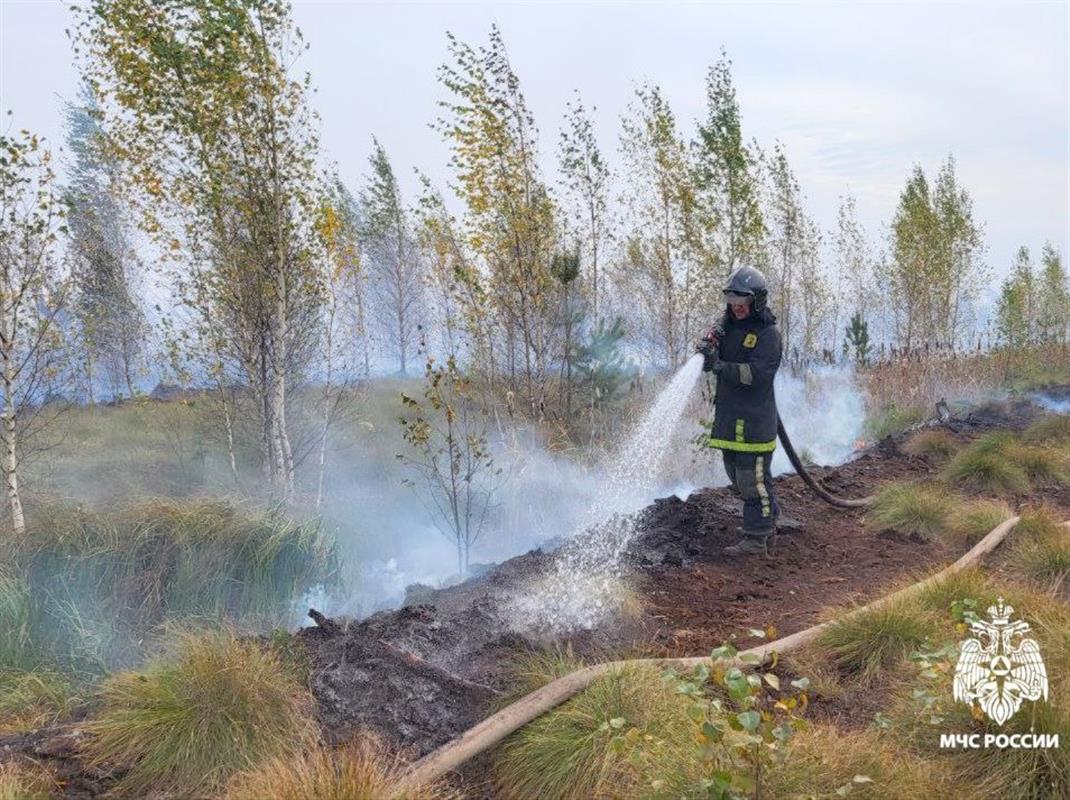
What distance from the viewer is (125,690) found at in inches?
124

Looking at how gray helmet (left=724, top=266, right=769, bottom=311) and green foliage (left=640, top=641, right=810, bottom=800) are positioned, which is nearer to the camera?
green foliage (left=640, top=641, right=810, bottom=800)

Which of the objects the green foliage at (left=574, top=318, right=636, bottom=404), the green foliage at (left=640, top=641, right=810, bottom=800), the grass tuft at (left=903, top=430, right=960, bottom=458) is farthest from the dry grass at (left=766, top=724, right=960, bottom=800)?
the green foliage at (left=574, top=318, right=636, bottom=404)

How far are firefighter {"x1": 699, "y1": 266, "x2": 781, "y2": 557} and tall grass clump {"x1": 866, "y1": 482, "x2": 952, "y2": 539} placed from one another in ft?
3.91

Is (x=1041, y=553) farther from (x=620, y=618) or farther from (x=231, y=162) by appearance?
(x=231, y=162)

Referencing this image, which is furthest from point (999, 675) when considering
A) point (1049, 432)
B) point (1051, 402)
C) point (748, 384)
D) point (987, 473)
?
point (1051, 402)

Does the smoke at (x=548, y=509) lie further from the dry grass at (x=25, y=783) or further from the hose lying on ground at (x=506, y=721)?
A: the dry grass at (x=25, y=783)

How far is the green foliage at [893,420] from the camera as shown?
14.6m

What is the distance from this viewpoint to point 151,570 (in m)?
5.80

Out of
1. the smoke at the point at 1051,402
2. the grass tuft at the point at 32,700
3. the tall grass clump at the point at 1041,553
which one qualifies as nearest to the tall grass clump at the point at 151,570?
the grass tuft at the point at 32,700

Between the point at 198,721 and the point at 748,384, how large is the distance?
166 inches

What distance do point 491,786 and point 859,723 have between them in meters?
1.50

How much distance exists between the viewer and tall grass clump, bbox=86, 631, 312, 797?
275 centimetres

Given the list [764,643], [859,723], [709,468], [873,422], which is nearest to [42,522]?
[764,643]

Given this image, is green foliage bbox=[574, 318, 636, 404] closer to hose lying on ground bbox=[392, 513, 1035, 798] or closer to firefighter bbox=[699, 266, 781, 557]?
firefighter bbox=[699, 266, 781, 557]
